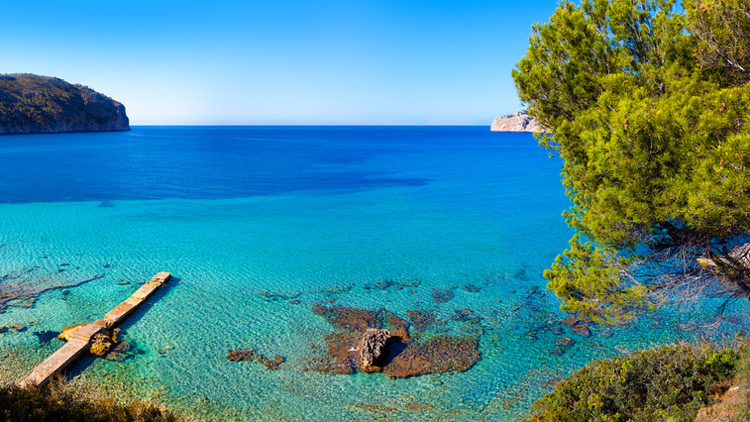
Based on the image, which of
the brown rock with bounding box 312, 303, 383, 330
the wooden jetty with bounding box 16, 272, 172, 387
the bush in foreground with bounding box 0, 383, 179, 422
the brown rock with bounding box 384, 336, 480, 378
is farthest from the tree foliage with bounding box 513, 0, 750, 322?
the wooden jetty with bounding box 16, 272, 172, 387

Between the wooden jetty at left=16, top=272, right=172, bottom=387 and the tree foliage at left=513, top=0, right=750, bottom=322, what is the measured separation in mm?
13009

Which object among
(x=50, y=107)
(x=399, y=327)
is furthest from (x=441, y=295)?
(x=50, y=107)

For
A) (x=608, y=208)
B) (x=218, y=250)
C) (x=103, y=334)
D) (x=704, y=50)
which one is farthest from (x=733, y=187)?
(x=218, y=250)

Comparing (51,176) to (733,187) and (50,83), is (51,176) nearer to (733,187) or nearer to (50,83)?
(733,187)

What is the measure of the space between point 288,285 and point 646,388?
13852 millimetres

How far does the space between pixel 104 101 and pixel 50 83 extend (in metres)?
17.6

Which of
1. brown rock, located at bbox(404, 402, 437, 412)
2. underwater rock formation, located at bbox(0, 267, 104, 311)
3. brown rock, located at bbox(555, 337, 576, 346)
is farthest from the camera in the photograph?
underwater rock formation, located at bbox(0, 267, 104, 311)

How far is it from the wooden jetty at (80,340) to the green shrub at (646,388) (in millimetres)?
11634

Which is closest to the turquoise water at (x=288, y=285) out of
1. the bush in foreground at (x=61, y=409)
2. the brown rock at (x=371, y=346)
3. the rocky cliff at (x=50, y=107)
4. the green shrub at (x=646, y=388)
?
the brown rock at (x=371, y=346)

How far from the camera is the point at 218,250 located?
2422 centimetres

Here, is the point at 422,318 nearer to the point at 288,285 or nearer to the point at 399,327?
the point at 399,327

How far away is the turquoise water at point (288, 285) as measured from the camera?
11.9m

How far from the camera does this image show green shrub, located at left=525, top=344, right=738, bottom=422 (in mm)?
8750

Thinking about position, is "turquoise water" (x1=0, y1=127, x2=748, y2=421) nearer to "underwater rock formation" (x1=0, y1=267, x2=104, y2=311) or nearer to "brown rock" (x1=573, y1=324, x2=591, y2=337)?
"underwater rock formation" (x1=0, y1=267, x2=104, y2=311)
